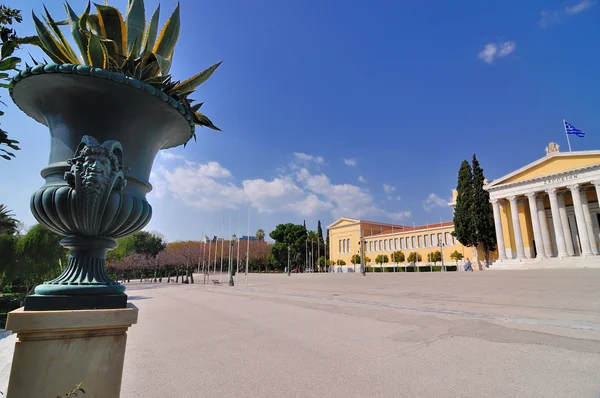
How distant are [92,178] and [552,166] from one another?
40.9m

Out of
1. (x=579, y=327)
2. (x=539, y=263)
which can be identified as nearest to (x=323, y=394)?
(x=579, y=327)

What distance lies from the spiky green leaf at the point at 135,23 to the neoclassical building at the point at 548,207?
36.9 metres

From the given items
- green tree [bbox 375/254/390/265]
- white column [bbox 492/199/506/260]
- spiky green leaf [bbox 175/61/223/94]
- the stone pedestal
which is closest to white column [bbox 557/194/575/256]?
white column [bbox 492/199/506/260]

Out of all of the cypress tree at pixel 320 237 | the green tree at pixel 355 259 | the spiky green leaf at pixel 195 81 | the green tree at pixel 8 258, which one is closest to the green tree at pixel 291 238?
the cypress tree at pixel 320 237

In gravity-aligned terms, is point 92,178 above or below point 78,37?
below

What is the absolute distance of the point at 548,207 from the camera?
35719 millimetres

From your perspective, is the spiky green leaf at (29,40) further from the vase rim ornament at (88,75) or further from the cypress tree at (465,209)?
the cypress tree at (465,209)

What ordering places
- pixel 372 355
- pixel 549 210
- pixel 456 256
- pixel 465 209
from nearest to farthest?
pixel 372 355
pixel 549 210
pixel 465 209
pixel 456 256

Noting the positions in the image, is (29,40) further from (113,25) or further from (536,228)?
(536,228)

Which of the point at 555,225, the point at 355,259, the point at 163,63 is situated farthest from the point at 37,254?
the point at 355,259

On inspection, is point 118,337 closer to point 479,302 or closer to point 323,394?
point 323,394

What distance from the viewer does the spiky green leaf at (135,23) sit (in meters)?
2.34

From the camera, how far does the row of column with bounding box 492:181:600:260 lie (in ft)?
95.7

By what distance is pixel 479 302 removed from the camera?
10477mm
